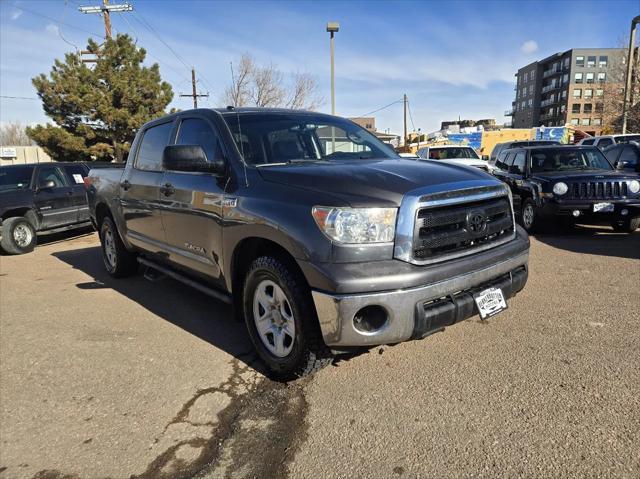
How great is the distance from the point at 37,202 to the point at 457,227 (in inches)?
358

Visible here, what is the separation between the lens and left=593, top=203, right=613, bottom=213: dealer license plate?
24.1 feet

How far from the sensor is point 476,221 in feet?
9.84

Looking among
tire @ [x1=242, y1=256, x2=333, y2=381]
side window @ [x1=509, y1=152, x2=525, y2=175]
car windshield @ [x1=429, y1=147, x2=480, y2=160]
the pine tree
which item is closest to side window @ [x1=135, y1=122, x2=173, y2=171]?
tire @ [x1=242, y1=256, x2=333, y2=381]

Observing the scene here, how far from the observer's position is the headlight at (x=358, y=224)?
2605mm

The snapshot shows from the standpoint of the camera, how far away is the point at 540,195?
792 cm

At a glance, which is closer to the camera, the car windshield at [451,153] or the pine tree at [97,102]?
the car windshield at [451,153]

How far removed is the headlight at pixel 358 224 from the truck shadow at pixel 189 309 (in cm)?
133

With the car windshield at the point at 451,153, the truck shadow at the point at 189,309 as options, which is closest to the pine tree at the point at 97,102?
the car windshield at the point at 451,153

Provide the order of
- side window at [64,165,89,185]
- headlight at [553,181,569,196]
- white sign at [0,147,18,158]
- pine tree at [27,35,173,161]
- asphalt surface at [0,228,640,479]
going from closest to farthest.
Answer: asphalt surface at [0,228,640,479] → headlight at [553,181,569,196] → side window at [64,165,89,185] → pine tree at [27,35,173,161] → white sign at [0,147,18,158]

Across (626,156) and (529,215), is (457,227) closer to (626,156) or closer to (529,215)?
(529,215)

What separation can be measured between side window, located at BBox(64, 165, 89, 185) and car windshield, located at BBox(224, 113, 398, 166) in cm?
784

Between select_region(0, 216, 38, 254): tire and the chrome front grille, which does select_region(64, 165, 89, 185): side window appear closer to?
select_region(0, 216, 38, 254): tire

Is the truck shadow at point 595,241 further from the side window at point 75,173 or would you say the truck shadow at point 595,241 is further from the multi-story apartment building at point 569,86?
the multi-story apartment building at point 569,86

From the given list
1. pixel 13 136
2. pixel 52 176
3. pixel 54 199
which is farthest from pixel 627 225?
pixel 13 136
